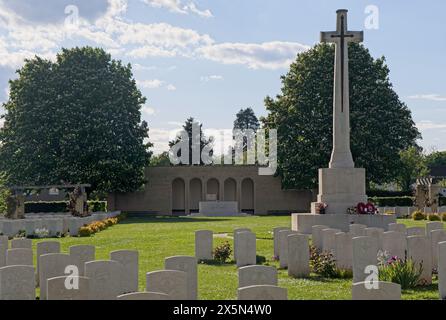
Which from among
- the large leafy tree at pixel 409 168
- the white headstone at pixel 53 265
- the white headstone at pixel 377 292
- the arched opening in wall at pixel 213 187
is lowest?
the white headstone at pixel 53 265

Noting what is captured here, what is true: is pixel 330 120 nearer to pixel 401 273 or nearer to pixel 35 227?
pixel 35 227

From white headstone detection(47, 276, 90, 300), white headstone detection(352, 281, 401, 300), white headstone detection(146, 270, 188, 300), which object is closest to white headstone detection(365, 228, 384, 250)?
white headstone detection(352, 281, 401, 300)

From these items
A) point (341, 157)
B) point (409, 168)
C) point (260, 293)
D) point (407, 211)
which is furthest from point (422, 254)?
point (409, 168)

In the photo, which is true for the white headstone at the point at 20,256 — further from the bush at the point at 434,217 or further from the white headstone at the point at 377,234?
the bush at the point at 434,217

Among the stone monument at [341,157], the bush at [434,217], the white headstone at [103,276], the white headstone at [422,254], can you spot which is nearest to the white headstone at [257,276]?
the white headstone at [103,276]

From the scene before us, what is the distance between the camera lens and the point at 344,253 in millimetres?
13836

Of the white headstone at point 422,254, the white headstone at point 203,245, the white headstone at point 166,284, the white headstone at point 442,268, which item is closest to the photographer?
the white headstone at point 166,284

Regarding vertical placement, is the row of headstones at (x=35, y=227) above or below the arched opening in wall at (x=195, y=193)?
below

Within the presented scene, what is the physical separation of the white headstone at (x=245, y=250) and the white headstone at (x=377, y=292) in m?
7.86

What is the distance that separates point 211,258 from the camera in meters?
16.5

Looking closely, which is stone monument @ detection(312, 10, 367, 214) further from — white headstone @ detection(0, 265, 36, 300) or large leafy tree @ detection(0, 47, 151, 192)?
large leafy tree @ detection(0, 47, 151, 192)

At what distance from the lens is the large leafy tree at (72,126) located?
133 ft

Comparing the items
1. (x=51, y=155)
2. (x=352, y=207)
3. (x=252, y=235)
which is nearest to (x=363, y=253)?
(x=252, y=235)

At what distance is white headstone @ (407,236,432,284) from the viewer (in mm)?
12500
